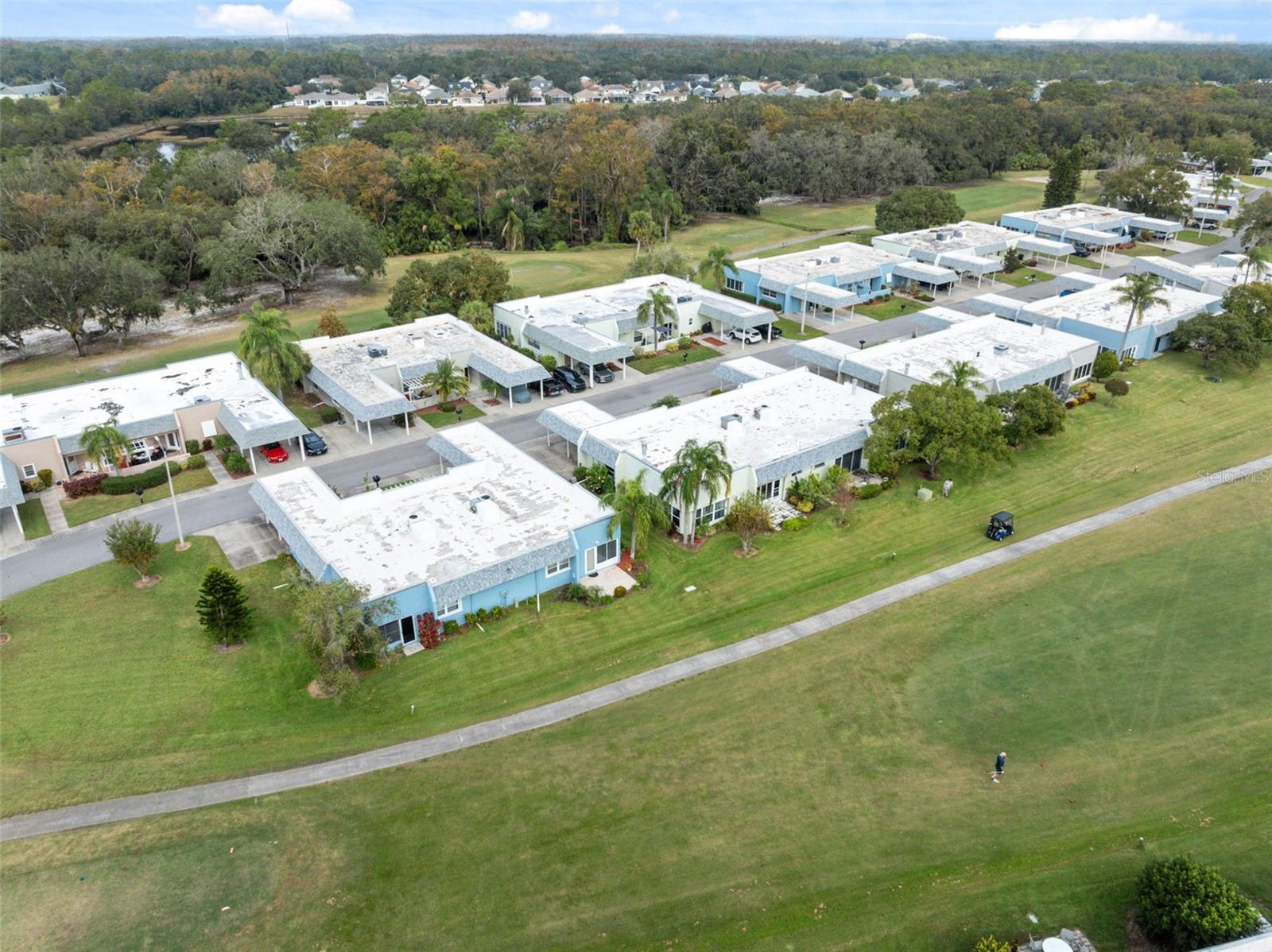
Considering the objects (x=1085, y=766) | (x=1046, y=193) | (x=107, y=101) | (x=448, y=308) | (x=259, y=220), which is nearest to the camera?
(x=1085, y=766)

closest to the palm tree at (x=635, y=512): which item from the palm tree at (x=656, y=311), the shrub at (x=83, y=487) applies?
the palm tree at (x=656, y=311)

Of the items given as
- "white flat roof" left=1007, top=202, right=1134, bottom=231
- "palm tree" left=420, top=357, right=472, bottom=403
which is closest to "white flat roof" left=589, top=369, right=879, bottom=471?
"palm tree" left=420, top=357, right=472, bottom=403

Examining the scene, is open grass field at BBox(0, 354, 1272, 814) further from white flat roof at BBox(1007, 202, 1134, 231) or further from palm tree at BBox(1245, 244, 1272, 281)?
white flat roof at BBox(1007, 202, 1134, 231)

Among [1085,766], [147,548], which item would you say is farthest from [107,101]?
[1085,766]

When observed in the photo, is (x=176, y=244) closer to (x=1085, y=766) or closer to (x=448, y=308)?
(x=448, y=308)

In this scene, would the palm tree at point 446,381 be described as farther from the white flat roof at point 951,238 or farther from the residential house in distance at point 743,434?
the white flat roof at point 951,238
